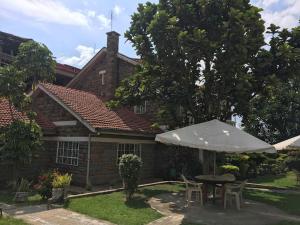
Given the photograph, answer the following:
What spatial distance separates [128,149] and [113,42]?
8.74 meters

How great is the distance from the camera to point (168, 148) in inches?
818

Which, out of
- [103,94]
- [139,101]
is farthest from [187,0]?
[103,94]

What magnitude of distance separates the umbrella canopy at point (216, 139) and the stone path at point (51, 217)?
133 inches

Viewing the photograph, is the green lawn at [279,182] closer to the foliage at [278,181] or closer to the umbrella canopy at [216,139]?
the foliage at [278,181]

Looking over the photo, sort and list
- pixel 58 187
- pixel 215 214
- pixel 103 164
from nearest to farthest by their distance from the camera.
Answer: pixel 215 214 < pixel 58 187 < pixel 103 164

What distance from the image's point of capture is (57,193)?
1150 centimetres

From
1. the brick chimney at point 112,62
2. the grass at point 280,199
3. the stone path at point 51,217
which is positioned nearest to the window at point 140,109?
the brick chimney at point 112,62

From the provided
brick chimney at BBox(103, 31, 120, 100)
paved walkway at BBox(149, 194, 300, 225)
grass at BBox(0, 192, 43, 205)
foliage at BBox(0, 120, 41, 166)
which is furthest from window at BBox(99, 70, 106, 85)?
paved walkway at BBox(149, 194, 300, 225)

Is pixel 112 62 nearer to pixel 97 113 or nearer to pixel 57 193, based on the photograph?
pixel 97 113

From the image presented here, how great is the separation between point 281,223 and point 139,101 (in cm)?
1023

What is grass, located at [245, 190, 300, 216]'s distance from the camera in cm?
1205

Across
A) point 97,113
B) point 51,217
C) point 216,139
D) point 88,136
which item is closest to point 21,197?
point 51,217

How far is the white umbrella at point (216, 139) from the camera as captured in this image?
34.2 ft

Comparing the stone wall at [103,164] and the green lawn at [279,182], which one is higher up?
the stone wall at [103,164]
